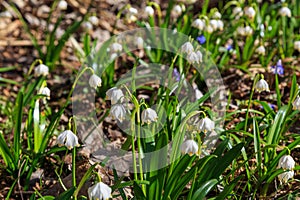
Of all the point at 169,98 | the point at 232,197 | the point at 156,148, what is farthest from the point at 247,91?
the point at 156,148

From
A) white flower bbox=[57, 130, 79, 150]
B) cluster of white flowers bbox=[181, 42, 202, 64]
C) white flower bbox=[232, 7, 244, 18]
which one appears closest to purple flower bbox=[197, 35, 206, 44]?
white flower bbox=[232, 7, 244, 18]

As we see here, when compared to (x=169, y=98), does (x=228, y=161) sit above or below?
below

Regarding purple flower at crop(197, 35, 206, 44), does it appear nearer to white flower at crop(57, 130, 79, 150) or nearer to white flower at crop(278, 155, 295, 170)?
white flower at crop(278, 155, 295, 170)

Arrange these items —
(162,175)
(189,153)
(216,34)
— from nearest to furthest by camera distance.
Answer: (189,153) < (162,175) < (216,34)

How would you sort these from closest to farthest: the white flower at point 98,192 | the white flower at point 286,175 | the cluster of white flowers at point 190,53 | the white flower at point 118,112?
the white flower at point 98,192
the white flower at point 118,112
the white flower at point 286,175
the cluster of white flowers at point 190,53

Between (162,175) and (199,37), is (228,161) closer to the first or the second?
(162,175)

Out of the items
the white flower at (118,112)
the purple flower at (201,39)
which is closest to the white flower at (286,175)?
the white flower at (118,112)

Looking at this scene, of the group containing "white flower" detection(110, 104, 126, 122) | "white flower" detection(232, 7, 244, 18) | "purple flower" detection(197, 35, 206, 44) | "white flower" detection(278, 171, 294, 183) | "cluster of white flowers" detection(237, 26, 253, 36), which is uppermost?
"white flower" detection(232, 7, 244, 18)

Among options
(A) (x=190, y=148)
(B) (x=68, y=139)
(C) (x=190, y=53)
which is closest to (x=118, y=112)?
(B) (x=68, y=139)

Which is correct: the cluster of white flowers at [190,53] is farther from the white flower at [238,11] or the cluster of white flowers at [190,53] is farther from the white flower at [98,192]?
the white flower at [238,11]

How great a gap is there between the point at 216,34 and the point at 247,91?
0.67m

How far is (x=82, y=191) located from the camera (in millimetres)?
3291

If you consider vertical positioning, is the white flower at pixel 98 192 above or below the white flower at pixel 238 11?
below

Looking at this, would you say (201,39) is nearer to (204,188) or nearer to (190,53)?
(190,53)
